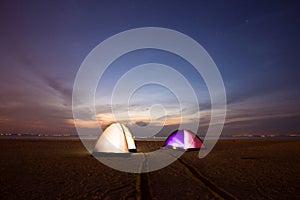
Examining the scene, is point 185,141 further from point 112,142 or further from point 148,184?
point 148,184

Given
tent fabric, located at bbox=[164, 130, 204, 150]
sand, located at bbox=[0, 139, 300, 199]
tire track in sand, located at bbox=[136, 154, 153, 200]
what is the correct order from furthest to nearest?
1. tent fabric, located at bbox=[164, 130, 204, 150]
2. sand, located at bbox=[0, 139, 300, 199]
3. tire track in sand, located at bbox=[136, 154, 153, 200]

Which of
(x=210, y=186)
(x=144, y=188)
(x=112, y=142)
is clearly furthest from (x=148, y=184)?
(x=112, y=142)

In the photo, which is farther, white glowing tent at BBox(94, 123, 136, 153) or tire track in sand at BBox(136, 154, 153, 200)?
white glowing tent at BBox(94, 123, 136, 153)

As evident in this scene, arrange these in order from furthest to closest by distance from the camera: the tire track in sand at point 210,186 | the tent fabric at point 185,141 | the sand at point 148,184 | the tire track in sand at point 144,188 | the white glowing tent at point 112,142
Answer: the tent fabric at point 185,141, the white glowing tent at point 112,142, the sand at point 148,184, the tire track in sand at point 210,186, the tire track in sand at point 144,188

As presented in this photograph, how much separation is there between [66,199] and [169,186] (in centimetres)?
364

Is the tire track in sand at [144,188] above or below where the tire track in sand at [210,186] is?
above

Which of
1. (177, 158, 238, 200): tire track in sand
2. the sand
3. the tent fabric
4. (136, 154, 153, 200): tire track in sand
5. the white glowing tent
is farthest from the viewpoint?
the tent fabric

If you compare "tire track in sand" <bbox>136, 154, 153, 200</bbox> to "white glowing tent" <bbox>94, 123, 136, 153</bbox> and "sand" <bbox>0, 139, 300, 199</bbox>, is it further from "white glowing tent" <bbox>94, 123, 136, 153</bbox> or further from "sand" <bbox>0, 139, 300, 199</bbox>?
"white glowing tent" <bbox>94, 123, 136, 153</bbox>

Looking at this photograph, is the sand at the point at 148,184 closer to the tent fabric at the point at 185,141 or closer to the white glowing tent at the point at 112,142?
the white glowing tent at the point at 112,142

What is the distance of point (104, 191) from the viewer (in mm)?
7141

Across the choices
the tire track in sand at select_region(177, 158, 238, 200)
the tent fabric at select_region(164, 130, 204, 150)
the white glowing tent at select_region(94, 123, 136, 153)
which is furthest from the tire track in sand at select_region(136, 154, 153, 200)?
the tent fabric at select_region(164, 130, 204, 150)

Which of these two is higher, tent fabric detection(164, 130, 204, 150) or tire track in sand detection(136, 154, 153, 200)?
tent fabric detection(164, 130, 204, 150)

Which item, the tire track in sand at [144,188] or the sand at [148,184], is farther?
the sand at [148,184]

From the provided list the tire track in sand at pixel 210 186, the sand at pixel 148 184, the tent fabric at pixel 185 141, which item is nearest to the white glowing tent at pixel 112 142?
the sand at pixel 148 184
